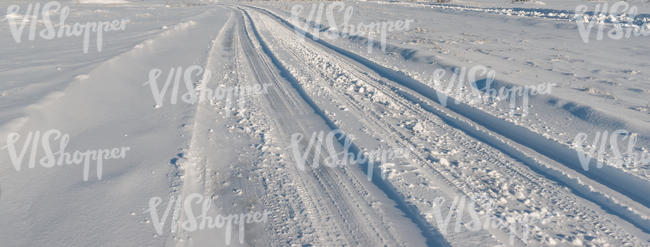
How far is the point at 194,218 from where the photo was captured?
3273 mm

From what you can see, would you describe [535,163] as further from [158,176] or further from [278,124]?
[158,176]

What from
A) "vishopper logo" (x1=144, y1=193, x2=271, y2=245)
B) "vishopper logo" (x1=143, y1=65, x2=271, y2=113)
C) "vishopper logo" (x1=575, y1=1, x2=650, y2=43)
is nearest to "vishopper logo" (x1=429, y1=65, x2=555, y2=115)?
"vishopper logo" (x1=143, y1=65, x2=271, y2=113)

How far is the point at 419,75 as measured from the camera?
7.81m

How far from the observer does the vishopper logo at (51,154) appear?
416 centimetres

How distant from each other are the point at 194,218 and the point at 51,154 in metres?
2.43

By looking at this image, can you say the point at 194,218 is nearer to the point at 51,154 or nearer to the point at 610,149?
the point at 51,154

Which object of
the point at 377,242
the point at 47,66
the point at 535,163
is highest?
the point at 47,66

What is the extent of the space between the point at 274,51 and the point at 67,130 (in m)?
6.12

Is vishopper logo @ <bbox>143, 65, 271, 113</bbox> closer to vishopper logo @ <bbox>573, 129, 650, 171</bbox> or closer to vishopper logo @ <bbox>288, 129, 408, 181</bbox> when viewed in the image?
vishopper logo @ <bbox>288, 129, 408, 181</bbox>

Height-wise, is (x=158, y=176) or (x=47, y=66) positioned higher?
(x=47, y=66)

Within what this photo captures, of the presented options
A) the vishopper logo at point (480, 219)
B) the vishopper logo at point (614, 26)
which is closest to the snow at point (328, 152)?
the vishopper logo at point (480, 219)

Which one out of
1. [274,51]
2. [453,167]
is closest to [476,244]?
[453,167]

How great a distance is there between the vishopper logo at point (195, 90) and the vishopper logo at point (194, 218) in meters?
2.67

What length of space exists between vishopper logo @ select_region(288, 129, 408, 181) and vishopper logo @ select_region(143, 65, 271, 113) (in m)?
1.80
